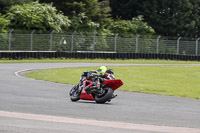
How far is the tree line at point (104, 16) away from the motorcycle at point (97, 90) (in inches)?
1006

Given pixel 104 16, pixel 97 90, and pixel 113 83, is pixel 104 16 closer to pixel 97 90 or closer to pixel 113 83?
pixel 97 90

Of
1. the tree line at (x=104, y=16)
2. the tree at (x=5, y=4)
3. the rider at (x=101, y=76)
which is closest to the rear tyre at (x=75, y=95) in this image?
the rider at (x=101, y=76)

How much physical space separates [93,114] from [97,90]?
229cm

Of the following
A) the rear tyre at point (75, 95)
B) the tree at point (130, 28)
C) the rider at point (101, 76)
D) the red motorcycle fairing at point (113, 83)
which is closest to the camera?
the red motorcycle fairing at point (113, 83)

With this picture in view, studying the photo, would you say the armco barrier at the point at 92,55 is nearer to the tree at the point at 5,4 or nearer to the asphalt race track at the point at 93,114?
the tree at the point at 5,4

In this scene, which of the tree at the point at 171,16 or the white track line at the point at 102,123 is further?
the tree at the point at 171,16

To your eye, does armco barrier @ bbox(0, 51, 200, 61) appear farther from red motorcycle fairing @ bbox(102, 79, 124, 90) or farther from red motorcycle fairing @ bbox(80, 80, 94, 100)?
red motorcycle fairing @ bbox(102, 79, 124, 90)

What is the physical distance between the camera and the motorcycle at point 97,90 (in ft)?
39.7

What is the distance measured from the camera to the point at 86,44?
40.9m

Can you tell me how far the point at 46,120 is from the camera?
8805 millimetres

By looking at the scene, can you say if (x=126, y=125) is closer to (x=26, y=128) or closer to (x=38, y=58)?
(x=26, y=128)

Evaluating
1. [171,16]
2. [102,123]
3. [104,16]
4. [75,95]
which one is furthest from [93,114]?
[171,16]

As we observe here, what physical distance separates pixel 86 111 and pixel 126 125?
2.13m

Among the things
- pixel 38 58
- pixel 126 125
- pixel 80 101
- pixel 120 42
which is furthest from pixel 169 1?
pixel 126 125
